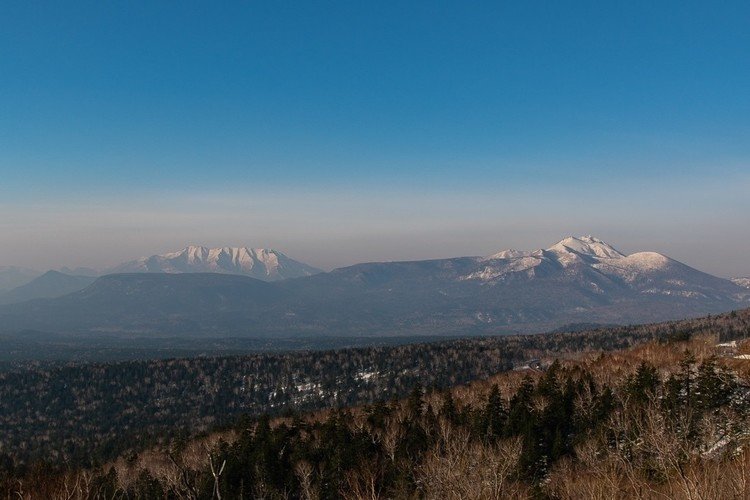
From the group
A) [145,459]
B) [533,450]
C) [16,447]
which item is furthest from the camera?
[16,447]

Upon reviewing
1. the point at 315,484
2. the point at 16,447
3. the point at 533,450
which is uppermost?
the point at 533,450

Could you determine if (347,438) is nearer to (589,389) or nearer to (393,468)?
(393,468)

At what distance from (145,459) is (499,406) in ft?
248

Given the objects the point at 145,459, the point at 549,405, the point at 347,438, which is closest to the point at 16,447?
the point at 145,459

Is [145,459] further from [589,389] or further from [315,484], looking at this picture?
[589,389]

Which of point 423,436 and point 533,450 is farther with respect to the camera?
point 423,436

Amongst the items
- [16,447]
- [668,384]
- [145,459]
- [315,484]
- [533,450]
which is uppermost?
[668,384]

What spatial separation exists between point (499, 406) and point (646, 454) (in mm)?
28316

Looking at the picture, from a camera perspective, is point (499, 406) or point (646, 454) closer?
point (646, 454)

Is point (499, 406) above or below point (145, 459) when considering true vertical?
above

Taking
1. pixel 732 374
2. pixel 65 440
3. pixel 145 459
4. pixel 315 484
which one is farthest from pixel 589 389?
pixel 65 440

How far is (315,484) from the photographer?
7150cm

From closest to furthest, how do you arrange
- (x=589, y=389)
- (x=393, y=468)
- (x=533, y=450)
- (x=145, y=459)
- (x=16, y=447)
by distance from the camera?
(x=533, y=450)
(x=393, y=468)
(x=589, y=389)
(x=145, y=459)
(x=16, y=447)

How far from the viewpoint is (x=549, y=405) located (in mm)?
76500
